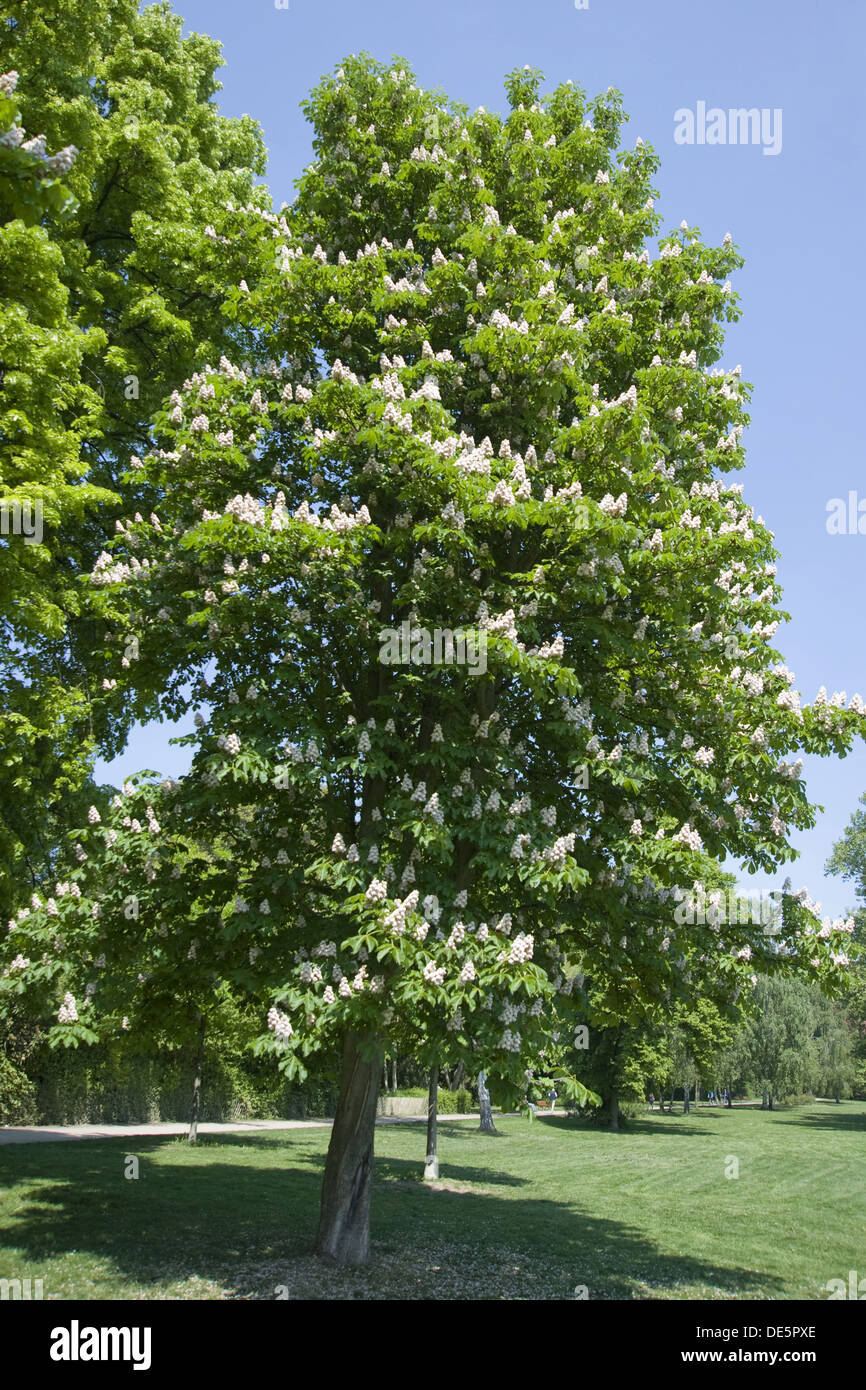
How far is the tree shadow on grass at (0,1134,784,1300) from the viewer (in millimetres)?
10930

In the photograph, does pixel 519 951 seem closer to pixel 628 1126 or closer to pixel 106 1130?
pixel 106 1130

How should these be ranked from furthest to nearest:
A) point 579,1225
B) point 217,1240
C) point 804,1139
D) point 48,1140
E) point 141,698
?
point 804,1139 < point 48,1140 < point 579,1225 < point 217,1240 < point 141,698

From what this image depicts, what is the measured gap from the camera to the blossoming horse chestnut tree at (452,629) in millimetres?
9656

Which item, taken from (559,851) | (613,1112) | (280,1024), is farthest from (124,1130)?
(559,851)

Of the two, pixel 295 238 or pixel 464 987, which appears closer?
pixel 464 987

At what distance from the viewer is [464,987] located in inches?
345

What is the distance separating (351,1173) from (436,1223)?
5.19 metres

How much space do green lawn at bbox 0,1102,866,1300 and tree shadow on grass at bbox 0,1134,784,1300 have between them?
41mm

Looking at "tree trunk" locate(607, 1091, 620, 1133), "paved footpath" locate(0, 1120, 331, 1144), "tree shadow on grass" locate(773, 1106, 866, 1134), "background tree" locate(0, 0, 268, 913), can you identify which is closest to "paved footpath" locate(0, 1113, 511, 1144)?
"paved footpath" locate(0, 1120, 331, 1144)

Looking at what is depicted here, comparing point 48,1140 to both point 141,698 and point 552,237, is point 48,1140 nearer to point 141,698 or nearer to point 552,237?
point 141,698

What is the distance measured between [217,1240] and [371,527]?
997cm

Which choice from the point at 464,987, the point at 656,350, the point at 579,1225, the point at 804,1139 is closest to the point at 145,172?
the point at 656,350

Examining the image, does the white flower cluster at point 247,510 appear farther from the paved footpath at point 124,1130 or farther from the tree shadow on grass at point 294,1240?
the paved footpath at point 124,1130

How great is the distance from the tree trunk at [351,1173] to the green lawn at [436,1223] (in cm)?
35
